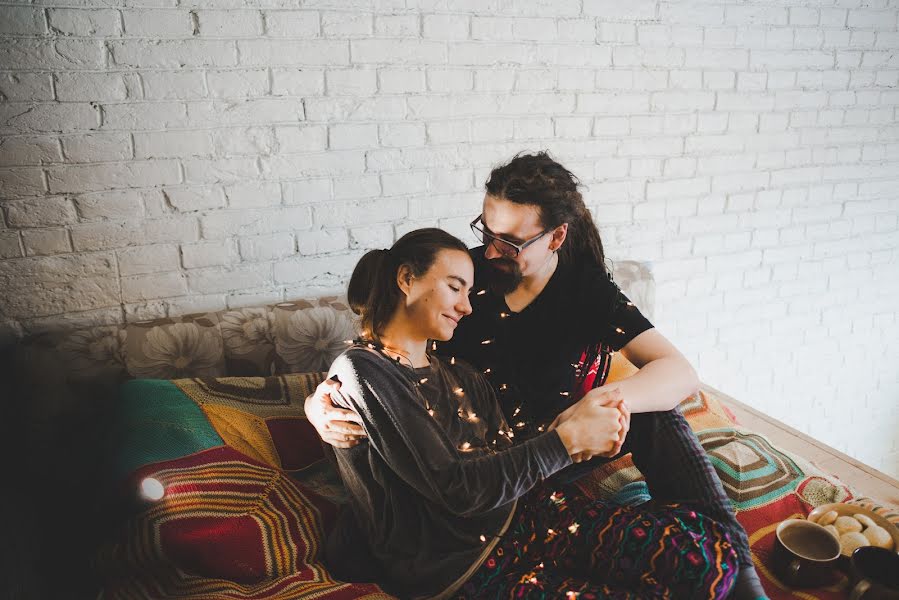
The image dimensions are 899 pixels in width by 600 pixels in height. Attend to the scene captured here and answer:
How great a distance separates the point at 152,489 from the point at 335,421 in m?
0.35

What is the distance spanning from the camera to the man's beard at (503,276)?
4.74 ft

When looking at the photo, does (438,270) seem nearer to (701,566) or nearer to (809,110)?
(701,566)

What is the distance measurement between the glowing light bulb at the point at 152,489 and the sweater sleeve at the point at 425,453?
0.38 metres

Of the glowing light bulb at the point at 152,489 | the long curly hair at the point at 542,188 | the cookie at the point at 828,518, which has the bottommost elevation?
the cookie at the point at 828,518

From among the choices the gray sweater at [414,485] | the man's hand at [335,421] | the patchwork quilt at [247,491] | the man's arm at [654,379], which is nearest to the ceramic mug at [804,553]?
the patchwork quilt at [247,491]

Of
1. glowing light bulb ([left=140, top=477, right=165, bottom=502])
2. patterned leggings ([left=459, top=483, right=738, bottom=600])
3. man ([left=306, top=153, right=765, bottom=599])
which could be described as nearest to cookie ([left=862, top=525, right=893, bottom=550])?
man ([left=306, top=153, right=765, bottom=599])

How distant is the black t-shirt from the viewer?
4.91 feet

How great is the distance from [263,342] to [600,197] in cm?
129

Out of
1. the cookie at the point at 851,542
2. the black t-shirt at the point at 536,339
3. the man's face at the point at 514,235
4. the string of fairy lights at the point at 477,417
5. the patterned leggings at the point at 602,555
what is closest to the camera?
the patterned leggings at the point at 602,555

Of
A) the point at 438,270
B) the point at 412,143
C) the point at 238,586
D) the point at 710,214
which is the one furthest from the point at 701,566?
the point at 710,214

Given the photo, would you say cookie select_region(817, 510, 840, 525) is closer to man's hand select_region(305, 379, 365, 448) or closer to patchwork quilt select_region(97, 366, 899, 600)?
patchwork quilt select_region(97, 366, 899, 600)

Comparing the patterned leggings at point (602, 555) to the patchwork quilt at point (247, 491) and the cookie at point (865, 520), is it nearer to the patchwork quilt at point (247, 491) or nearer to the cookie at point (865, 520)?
the patchwork quilt at point (247, 491)

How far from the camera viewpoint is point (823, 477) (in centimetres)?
155

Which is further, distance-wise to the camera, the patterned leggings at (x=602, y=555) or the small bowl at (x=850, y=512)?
the small bowl at (x=850, y=512)
